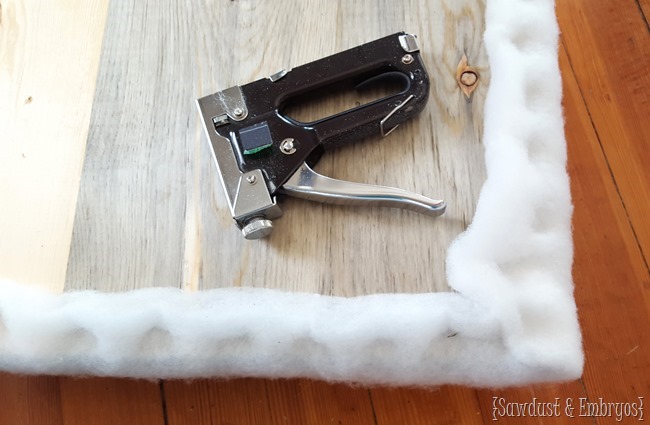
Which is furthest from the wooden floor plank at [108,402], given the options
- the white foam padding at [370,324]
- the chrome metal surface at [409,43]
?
the chrome metal surface at [409,43]

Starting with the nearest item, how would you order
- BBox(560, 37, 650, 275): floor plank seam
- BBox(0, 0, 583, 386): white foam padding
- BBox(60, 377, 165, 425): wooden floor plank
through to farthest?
BBox(0, 0, 583, 386): white foam padding < BBox(60, 377, 165, 425): wooden floor plank < BBox(560, 37, 650, 275): floor plank seam

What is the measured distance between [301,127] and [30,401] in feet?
1.39

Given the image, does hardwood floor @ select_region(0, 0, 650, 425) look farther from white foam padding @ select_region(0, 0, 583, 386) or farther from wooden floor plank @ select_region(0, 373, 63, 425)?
white foam padding @ select_region(0, 0, 583, 386)

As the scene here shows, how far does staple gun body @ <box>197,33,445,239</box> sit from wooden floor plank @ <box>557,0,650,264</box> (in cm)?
Answer: 37

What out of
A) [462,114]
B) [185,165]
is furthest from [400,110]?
[185,165]

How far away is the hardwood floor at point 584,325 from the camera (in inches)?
23.6

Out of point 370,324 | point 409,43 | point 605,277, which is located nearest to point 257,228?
point 370,324

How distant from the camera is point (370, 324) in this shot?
0.46 m

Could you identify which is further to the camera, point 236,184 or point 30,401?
point 30,401

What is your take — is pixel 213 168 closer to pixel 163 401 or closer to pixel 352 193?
pixel 352 193

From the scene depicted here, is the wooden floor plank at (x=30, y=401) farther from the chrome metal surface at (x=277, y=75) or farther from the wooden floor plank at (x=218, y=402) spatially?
the chrome metal surface at (x=277, y=75)

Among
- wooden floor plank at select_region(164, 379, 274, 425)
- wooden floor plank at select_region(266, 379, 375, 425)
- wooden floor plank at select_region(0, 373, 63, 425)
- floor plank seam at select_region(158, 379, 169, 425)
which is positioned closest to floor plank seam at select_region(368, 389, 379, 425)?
wooden floor plank at select_region(266, 379, 375, 425)

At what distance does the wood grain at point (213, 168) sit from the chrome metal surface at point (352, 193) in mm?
16

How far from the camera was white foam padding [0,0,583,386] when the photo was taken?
46 cm
